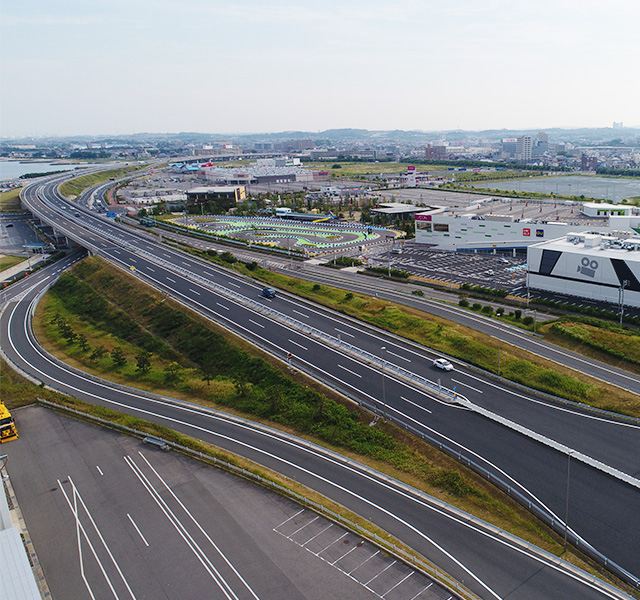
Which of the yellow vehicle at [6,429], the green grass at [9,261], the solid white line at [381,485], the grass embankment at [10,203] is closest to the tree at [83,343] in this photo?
the solid white line at [381,485]

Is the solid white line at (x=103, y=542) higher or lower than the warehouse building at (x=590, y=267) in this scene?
lower

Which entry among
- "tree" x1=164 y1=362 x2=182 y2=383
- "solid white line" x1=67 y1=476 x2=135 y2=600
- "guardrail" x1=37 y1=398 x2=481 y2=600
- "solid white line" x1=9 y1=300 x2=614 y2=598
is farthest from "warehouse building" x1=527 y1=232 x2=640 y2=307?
"solid white line" x1=67 y1=476 x2=135 y2=600

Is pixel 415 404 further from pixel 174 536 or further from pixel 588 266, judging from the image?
pixel 588 266

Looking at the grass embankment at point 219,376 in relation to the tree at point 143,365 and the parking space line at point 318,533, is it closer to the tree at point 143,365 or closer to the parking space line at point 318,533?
the tree at point 143,365

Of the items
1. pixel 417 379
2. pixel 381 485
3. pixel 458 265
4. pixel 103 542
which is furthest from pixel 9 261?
pixel 381 485

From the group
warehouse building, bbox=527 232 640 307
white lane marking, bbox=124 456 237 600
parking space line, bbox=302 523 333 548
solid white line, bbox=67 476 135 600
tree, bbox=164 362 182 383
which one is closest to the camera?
white lane marking, bbox=124 456 237 600

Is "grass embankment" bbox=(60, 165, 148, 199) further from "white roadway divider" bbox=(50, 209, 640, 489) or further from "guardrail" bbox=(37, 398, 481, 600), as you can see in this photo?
"guardrail" bbox=(37, 398, 481, 600)

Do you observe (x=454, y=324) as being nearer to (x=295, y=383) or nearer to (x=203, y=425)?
(x=295, y=383)
